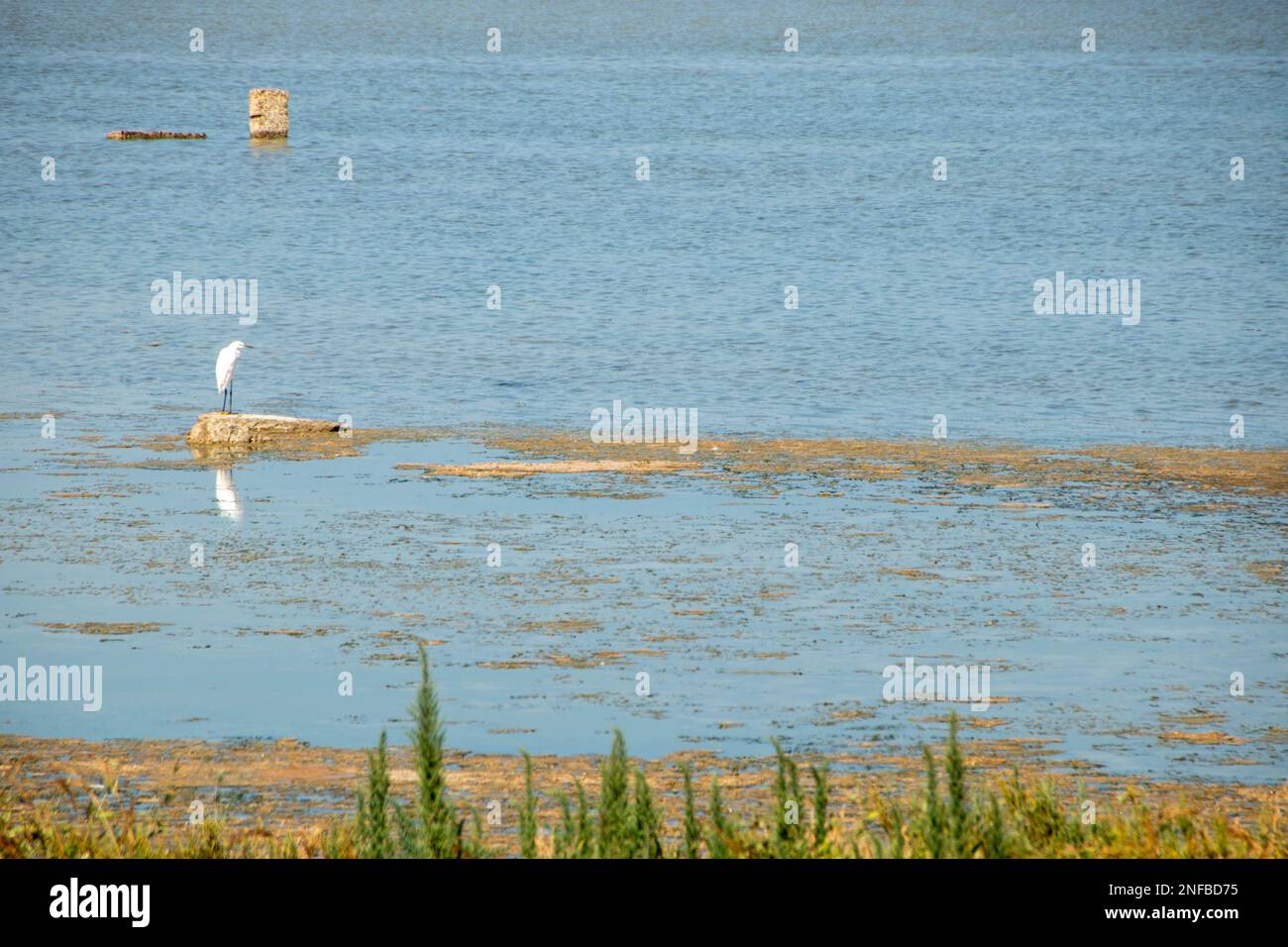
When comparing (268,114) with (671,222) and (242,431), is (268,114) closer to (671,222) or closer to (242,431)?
(671,222)

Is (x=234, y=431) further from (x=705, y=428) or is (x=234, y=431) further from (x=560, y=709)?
(x=560, y=709)

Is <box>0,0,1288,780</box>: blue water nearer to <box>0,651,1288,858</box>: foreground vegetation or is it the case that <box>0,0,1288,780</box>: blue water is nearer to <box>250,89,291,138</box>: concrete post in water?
<box>250,89,291,138</box>: concrete post in water

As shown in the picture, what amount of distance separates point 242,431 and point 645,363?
15041 millimetres

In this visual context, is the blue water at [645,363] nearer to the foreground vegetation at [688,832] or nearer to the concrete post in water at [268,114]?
the concrete post in water at [268,114]

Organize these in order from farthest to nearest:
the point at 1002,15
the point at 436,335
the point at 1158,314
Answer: the point at 1002,15
the point at 1158,314
the point at 436,335

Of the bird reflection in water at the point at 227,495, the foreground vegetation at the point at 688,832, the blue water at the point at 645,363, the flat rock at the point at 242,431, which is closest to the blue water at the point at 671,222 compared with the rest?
the blue water at the point at 645,363

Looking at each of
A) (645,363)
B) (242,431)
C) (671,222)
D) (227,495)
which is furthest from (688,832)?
(671,222)

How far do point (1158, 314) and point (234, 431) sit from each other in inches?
1094

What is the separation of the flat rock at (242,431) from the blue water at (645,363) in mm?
1259

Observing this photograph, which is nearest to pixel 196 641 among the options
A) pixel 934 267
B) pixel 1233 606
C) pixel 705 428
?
pixel 1233 606

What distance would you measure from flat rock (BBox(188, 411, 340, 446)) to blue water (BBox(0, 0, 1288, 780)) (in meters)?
1.26

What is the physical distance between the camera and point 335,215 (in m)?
64.9

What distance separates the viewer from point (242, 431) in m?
26.6

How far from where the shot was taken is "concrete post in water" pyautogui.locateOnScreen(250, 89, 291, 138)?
253ft
